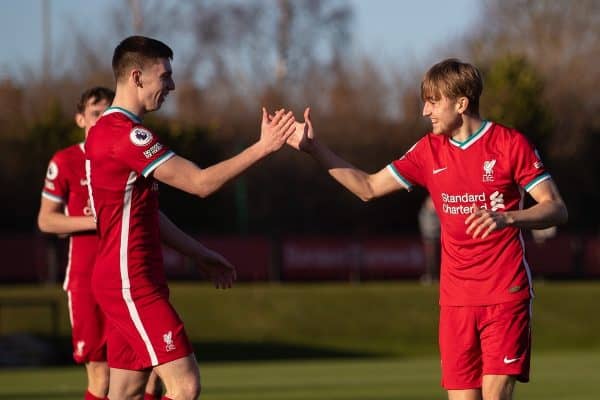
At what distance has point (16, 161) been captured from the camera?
1414 inches

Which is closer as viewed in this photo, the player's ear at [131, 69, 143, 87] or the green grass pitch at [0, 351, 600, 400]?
the player's ear at [131, 69, 143, 87]

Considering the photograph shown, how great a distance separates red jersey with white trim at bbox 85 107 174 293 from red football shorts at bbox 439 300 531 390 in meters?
1.72

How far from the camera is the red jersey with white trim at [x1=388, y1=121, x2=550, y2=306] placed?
774cm

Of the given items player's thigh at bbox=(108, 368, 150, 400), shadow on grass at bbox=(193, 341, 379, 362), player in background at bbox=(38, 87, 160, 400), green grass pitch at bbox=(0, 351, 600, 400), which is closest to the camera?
player's thigh at bbox=(108, 368, 150, 400)

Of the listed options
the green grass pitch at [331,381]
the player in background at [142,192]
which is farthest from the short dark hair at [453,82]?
the green grass pitch at [331,381]

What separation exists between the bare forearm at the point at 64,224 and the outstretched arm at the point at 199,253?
3.95ft

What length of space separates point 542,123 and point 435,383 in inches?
712

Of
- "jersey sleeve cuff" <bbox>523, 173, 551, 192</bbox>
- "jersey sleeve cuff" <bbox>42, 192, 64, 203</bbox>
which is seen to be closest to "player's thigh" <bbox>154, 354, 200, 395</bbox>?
"jersey sleeve cuff" <bbox>523, 173, 551, 192</bbox>

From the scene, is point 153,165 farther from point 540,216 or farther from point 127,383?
point 540,216

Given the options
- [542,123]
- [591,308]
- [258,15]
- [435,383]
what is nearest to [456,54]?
[258,15]

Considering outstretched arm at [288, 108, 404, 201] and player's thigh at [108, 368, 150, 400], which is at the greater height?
outstretched arm at [288, 108, 404, 201]

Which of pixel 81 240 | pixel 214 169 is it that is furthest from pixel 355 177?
pixel 81 240

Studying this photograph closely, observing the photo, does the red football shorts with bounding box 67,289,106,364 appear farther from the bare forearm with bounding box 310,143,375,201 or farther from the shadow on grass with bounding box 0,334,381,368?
the shadow on grass with bounding box 0,334,381,368

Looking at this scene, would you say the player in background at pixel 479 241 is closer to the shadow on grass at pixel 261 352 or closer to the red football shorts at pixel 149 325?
the red football shorts at pixel 149 325
